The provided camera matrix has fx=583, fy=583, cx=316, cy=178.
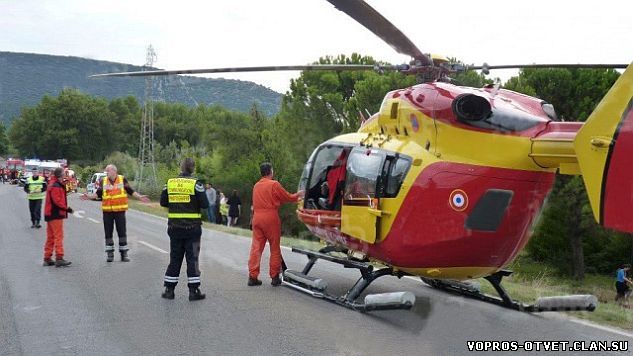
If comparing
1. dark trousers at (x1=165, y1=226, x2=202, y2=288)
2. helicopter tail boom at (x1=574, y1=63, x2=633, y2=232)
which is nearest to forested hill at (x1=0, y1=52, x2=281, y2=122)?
dark trousers at (x1=165, y1=226, x2=202, y2=288)

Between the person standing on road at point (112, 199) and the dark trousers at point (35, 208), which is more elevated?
the person standing on road at point (112, 199)

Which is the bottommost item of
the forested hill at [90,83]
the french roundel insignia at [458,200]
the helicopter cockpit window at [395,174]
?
the french roundel insignia at [458,200]

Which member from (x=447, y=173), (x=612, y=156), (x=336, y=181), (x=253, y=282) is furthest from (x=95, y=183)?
(x=612, y=156)

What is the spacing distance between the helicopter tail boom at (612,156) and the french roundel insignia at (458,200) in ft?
4.57

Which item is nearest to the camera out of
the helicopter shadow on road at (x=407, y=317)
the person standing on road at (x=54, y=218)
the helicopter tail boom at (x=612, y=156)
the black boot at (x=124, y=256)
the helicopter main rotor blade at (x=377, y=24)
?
the helicopter tail boom at (x=612, y=156)

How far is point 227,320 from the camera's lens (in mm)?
6562

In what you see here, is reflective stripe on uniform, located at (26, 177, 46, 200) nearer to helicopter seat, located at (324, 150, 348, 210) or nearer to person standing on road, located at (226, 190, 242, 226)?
person standing on road, located at (226, 190, 242, 226)

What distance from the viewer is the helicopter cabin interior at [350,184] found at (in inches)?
268

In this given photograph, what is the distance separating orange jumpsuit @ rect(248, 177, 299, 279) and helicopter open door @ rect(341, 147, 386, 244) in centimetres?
136

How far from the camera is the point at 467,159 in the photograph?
241 inches

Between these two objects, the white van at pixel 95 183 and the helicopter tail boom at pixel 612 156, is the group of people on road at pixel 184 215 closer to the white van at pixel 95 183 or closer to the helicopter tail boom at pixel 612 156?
the white van at pixel 95 183

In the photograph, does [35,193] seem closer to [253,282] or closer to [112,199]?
[112,199]

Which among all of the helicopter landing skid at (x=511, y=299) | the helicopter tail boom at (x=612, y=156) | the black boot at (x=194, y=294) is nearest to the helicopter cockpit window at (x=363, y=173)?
the helicopter landing skid at (x=511, y=299)

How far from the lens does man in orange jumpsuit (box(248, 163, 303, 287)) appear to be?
8586 mm
